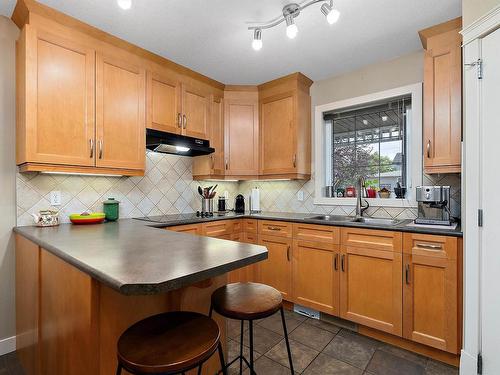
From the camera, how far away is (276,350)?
77.9 inches

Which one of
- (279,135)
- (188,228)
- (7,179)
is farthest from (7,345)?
(279,135)

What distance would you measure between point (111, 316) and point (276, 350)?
4.48ft

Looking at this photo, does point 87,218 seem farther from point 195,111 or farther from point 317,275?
point 317,275

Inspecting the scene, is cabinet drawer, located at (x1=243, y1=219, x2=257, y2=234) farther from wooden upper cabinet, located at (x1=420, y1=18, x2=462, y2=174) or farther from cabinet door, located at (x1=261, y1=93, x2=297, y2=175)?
wooden upper cabinet, located at (x1=420, y1=18, x2=462, y2=174)

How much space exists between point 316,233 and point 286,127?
1.24 m

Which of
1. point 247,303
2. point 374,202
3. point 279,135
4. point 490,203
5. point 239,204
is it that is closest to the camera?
point 247,303

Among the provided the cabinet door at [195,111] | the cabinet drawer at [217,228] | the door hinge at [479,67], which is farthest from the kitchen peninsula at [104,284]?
the door hinge at [479,67]

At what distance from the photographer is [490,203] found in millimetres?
1509

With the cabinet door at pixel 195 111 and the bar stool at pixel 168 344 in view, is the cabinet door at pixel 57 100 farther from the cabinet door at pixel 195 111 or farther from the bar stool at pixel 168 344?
the bar stool at pixel 168 344

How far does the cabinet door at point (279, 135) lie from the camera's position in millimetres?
2949

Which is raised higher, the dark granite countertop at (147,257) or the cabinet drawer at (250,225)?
the dark granite countertop at (147,257)

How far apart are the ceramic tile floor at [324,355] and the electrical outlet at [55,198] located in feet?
3.68

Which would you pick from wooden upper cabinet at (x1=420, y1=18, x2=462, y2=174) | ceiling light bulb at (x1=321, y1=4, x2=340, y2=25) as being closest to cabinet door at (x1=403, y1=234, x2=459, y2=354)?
wooden upper cabinet at (x1=420, y1=18, x2=462, y2=174)

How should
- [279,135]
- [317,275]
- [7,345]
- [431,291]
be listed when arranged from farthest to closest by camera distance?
[279,135] → [317,275] → [7,345] → [431,291]
